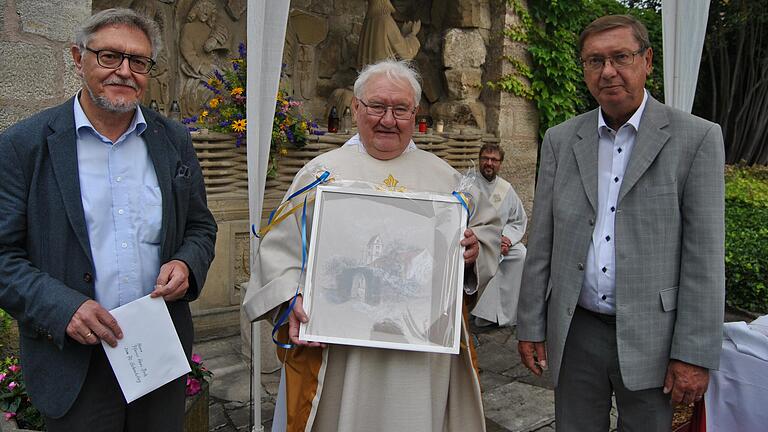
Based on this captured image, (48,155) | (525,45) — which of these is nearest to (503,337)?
(525,45)

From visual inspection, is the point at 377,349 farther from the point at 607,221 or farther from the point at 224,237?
the point at 224,237

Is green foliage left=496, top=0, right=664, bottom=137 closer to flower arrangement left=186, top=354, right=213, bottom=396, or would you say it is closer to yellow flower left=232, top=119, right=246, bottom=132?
yellow flower left=232, top=119, right=246, bottom=132

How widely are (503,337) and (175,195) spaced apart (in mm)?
3932

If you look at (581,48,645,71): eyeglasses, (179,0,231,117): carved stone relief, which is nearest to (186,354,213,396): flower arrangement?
(581,48,645,71): eyeglasses

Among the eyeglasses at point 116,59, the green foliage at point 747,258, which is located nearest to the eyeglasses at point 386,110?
the eyeglasses at point 116,59

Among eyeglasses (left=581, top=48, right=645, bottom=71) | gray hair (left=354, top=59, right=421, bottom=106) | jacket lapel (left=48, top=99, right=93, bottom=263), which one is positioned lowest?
jacket lapel (left=48, top=99, right=93, bottom=263)

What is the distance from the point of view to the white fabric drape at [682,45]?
322cm

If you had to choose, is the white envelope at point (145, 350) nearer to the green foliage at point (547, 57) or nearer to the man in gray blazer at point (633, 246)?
the man in gray blazer at point (633, 246)

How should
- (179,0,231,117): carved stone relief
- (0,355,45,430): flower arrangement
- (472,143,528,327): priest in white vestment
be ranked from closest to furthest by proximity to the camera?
(0,355,45,430): flower arrangement → (472,143,528,327): priest in white vestment → (179,0,231,117): carved stone relief

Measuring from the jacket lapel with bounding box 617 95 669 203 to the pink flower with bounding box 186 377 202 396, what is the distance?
6.75 feet

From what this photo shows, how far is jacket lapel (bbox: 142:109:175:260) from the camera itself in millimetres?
1886

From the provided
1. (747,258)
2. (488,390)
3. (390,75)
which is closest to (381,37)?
(488,390)

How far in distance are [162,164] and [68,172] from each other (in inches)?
11.1

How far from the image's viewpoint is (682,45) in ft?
10.8
